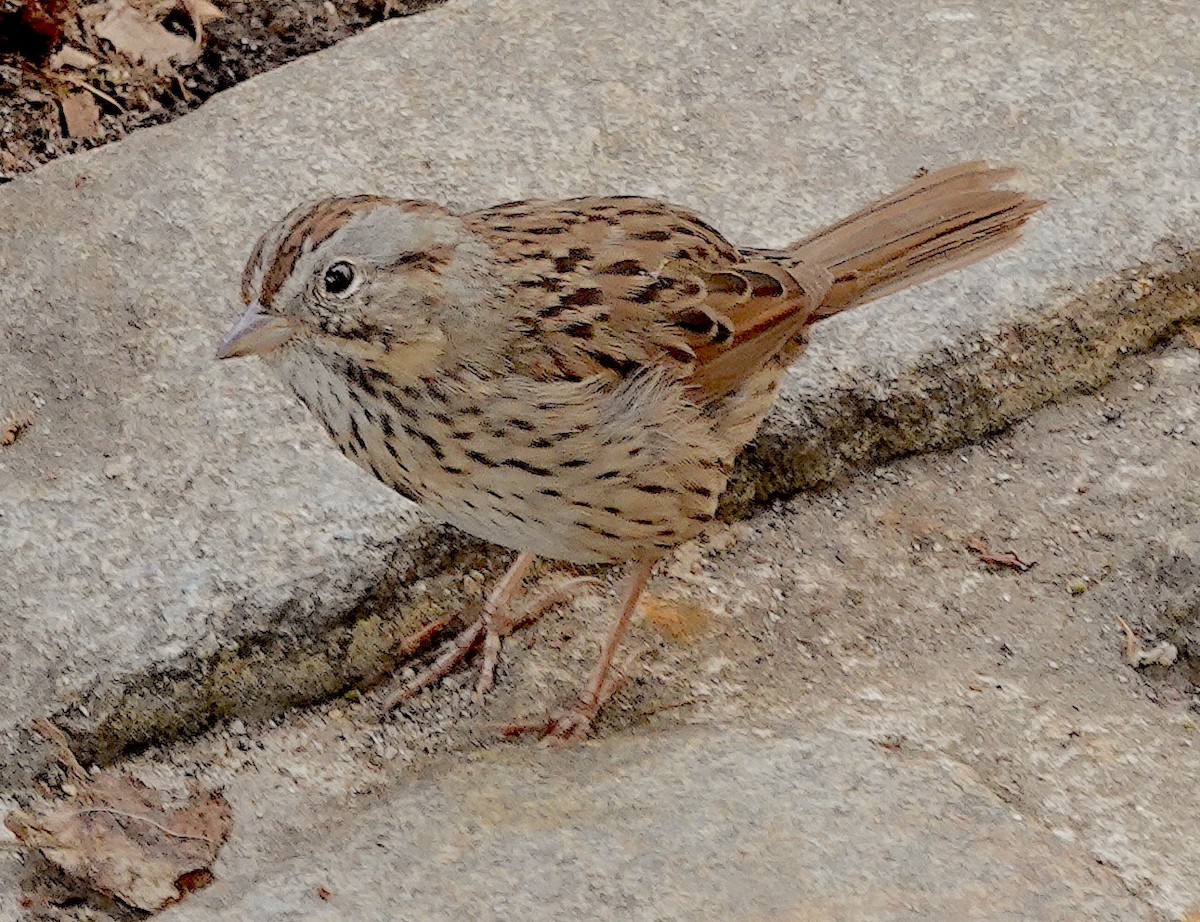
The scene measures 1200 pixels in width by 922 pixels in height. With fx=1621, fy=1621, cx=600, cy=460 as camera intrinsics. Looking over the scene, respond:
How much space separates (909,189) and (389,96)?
1.59 m

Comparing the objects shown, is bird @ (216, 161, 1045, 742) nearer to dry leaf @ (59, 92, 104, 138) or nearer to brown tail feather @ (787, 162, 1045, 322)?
brown tail feather @ (787, 162, 1045, 322)

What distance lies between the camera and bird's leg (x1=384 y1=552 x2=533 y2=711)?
3621 millimetres

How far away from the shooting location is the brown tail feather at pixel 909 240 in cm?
384

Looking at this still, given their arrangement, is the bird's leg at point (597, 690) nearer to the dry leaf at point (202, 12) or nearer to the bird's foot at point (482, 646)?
the bird's foot at point (482, 646)

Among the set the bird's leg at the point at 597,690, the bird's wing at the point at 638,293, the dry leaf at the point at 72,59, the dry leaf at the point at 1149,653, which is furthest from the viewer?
the dry leaf at the point at 72,59

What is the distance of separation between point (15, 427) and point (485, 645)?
123 cm

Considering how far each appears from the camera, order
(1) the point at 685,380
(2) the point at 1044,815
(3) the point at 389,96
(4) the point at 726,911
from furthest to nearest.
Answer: (3) the point at 389,96 < (1) the point at 685,380 < (2) the point at 1044,815 < (4) the point at 726,911

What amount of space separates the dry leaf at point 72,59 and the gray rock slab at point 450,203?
2.53 feet

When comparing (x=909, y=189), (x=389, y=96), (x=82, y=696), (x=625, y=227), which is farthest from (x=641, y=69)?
(x=82, y=696)

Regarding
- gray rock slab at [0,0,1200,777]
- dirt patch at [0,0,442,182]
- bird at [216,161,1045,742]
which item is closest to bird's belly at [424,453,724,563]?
bird at [216,161,1045,742]

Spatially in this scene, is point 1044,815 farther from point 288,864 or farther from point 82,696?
point 82,696

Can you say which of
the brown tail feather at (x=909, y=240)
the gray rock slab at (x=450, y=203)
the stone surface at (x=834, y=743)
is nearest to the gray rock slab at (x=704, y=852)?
the stone surface at (x=834, y=743)

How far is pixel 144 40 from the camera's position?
5.25 metres

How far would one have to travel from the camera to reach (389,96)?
15.4 feet
